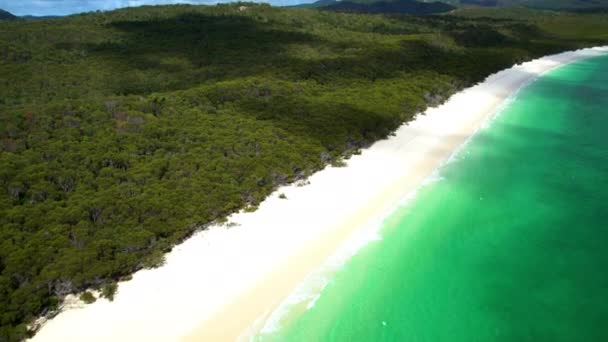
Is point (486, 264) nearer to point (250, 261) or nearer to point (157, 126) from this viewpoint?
point (250, 261)

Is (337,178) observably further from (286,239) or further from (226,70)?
(226,70)

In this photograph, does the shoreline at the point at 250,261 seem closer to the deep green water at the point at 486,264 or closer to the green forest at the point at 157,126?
the green forest at the point at 157,126

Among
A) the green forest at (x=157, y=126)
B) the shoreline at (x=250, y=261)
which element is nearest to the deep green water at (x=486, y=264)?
the shoreline at (x=250, y=261)

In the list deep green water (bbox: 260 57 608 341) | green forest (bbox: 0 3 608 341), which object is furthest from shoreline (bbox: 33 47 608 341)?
deep green water (bbox: 260 57 608 341)

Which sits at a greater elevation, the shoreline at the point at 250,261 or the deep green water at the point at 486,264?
the shoreline at the point at 250,261

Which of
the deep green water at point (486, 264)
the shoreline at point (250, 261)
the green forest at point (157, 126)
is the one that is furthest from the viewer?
the green forest at point (157, 126)

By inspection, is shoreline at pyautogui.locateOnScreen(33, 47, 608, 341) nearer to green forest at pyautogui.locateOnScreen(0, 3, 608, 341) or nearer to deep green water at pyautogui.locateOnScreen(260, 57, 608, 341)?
green forest at pyautogui.locateOnScreen(0, 3, 608, 341)

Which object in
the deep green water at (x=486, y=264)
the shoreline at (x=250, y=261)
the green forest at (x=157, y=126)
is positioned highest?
the green forest at (x=157, y=126)
